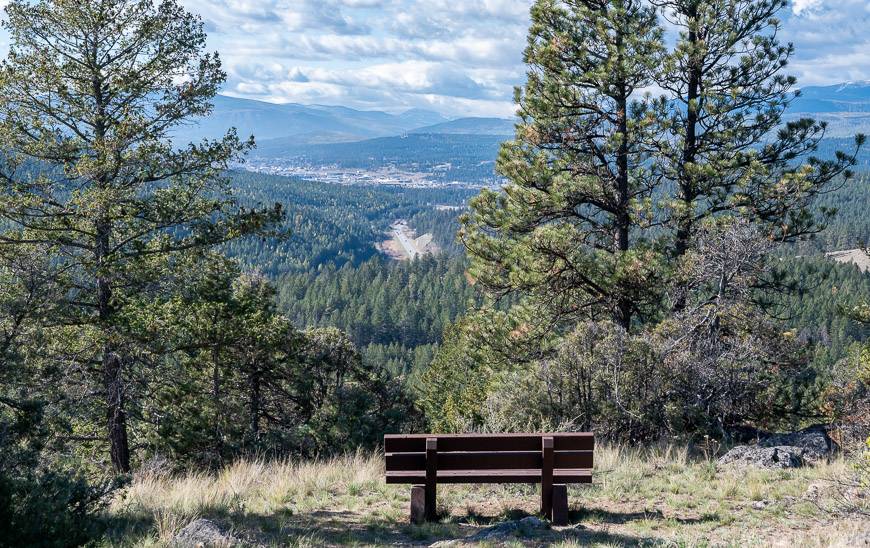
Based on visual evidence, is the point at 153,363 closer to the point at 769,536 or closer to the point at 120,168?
the point at 120,168

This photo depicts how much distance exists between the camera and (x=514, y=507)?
6.51m

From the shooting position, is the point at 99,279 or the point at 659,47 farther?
the point at 659,47

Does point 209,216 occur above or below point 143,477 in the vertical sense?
above

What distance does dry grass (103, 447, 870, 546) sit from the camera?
→ 530 cm

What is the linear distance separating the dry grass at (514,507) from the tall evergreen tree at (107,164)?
430cm

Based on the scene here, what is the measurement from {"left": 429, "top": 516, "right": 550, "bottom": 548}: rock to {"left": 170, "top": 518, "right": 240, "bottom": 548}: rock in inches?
62.8

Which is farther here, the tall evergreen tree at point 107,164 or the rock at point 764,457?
the tall evergreen tree at point 107,164

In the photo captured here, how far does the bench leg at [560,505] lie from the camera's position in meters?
5.90

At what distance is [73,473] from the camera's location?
4953 millimetres

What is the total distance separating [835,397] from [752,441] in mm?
5600

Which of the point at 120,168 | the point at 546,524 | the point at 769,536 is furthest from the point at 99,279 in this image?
the point at 769,536

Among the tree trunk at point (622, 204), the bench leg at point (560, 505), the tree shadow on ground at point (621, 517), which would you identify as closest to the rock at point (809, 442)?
the tree shadow on ground at point (621, 517)

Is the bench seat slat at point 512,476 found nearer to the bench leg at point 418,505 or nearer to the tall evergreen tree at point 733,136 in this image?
the bench leg at point 418,505

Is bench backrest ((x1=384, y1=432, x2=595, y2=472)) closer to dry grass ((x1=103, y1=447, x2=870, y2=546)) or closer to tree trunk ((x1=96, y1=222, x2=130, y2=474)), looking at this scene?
dry grass ((x1=103, y1=447, x2=870, y2=546))
